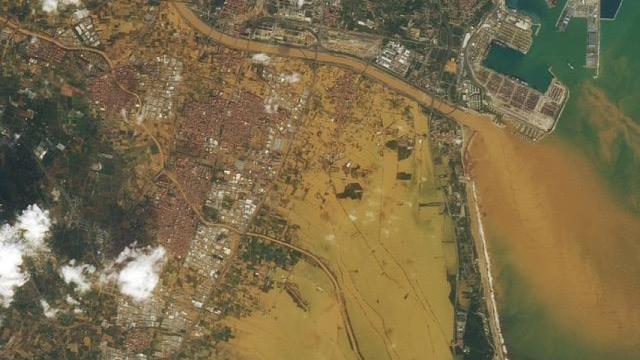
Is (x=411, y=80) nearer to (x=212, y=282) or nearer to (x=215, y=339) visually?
(x=212, y=282)

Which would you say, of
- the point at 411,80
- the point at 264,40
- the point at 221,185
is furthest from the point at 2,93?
the point at 411,80

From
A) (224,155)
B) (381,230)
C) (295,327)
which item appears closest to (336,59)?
(224,155)

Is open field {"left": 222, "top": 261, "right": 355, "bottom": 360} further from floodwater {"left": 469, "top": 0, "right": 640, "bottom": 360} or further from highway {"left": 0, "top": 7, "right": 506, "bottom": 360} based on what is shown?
floodwater {"left": 469, "top": 0, "right": 640, "bottom": 360}

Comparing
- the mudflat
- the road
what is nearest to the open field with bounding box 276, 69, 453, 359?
the road

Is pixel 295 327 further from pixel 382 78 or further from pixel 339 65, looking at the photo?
pixel 339 65

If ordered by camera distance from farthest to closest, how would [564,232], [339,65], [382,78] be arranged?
1. [339,65]
2. [382,78]
3. [564,232]

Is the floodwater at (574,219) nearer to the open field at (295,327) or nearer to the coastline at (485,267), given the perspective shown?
the coastline at (485,267)

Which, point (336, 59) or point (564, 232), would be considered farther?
point (336, 59)
